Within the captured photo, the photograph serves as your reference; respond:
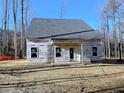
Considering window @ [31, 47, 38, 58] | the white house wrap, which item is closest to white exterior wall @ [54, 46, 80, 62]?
the white house wrap

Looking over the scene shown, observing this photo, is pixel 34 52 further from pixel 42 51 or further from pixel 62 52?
pixel 62 52

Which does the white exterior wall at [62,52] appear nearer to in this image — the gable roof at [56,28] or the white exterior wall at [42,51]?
the white exterior wall at [42,51]

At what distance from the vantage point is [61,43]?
1266 inches

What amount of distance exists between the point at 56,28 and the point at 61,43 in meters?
3.45

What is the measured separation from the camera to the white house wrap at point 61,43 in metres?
31.8

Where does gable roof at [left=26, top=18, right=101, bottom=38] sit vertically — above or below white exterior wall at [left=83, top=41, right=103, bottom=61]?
above

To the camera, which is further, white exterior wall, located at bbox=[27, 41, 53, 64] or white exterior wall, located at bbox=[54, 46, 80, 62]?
white exterior wall, located at bbox=[54, 46, 80, 62]

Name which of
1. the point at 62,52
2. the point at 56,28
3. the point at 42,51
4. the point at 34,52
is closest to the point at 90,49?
the point at 62,52

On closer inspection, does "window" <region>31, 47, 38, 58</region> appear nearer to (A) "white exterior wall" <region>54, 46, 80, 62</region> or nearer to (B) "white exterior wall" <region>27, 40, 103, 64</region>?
(B) "white exterior wall" <region>27, 40, 103, 64</region>

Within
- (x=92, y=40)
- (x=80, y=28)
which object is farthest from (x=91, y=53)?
(x=80, y=28)

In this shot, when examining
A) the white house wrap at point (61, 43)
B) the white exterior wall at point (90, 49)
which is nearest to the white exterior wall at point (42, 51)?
the white house wrap at point (61, 43)

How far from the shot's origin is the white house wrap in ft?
104

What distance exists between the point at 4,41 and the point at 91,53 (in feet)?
91.7

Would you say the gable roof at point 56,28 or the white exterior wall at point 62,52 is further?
the gable roof at point 56,28
